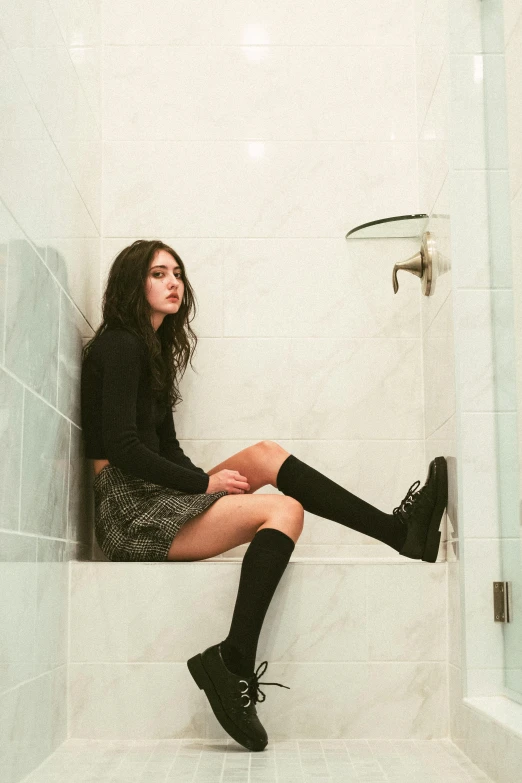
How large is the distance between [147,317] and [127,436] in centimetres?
40

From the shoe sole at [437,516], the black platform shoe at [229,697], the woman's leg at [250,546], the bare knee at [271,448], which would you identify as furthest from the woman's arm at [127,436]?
the shoe sole at [437,516]

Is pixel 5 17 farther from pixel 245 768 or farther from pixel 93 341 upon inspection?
pixel 245 768

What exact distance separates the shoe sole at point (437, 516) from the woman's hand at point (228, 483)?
458mm

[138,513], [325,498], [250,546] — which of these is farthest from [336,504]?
[138,513]

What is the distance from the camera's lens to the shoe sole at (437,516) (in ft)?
7.08

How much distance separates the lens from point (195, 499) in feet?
7.07

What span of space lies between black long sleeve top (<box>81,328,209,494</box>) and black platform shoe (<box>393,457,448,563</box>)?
0.51m

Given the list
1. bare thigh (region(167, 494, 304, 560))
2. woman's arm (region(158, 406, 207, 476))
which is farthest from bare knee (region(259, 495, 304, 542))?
woman's arm (region(158, 406, 207, 476))

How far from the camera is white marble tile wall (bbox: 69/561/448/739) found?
2.05m

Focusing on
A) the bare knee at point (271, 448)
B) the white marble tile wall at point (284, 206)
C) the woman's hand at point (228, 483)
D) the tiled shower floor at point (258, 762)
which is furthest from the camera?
the white marble tile wall at point (284, 206)

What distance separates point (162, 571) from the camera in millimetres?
2094

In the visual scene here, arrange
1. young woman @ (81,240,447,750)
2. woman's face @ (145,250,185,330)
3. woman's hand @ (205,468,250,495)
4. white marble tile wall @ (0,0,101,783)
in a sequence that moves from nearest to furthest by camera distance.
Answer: white marble tile wall @ (0,0,101,783), young woman @ (81,240,447,750), woman's hand @ (205,468,250,495), woman's face @ (145,250,185,330)

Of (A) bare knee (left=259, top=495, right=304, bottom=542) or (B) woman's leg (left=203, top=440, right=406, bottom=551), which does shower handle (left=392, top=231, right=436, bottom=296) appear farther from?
(A) bare knee (left=259, top=495, right=304, bottom=542)

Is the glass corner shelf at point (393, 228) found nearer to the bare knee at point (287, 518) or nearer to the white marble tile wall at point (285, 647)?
the bare knee at point (287, 518)
